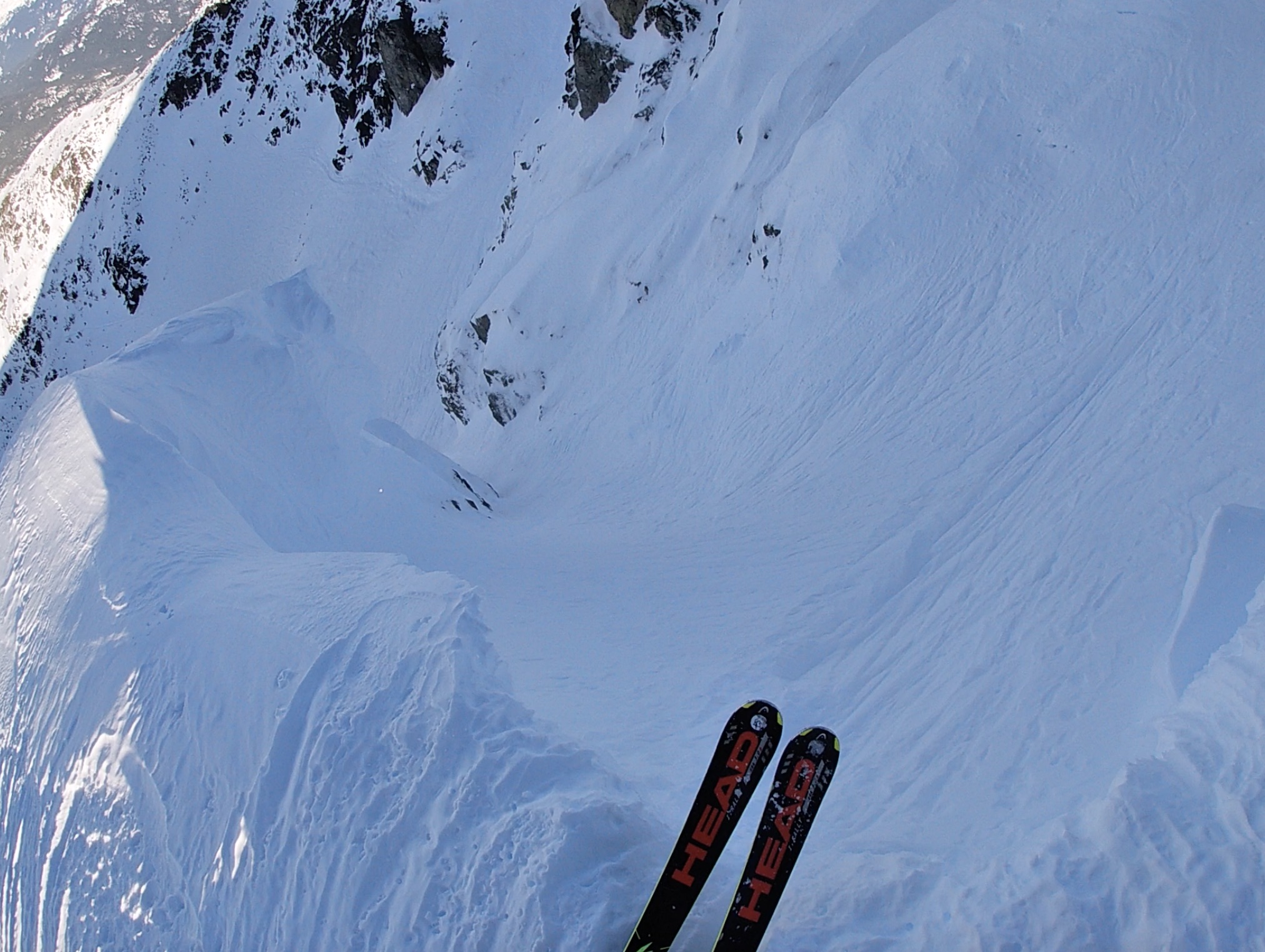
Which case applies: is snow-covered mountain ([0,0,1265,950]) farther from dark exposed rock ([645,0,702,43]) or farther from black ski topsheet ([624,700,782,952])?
dark exposed rock ([645,0,702,43])

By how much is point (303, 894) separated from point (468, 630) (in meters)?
1.66

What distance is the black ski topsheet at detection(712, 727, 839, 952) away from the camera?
362 centimetres

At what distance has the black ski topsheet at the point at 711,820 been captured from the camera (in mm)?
3688

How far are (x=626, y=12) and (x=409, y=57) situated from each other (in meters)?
12.3

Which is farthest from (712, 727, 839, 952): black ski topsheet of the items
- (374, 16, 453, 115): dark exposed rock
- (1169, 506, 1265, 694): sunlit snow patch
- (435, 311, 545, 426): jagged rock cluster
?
(374, 16, 453, 115): dark exposed rock

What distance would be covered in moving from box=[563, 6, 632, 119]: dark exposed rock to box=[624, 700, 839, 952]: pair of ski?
68.5 feet

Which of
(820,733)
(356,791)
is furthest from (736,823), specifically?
(356,791)

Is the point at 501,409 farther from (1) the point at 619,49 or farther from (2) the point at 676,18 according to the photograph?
(2) the point at 676,18

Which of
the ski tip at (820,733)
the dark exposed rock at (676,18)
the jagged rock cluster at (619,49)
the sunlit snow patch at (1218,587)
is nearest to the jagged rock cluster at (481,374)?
the jagged rock cluster at (619,49)

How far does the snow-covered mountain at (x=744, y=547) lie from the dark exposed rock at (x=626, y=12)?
2.73 meters

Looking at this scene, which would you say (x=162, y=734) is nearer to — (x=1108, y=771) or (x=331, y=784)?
(x=331, y=784)

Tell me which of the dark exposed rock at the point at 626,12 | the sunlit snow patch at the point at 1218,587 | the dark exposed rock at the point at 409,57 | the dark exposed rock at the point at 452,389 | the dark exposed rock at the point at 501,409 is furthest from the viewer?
the dark exposed rock at the point at 409,57

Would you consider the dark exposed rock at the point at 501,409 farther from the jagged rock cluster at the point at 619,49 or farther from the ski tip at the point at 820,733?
the ski tip at the point at 820,733

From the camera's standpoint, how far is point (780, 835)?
3.83 metres
